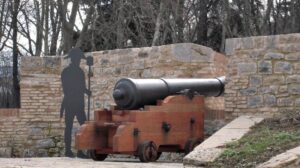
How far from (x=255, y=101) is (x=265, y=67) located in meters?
0.53

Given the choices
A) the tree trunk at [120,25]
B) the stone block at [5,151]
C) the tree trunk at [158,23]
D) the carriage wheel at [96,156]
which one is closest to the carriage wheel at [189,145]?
the carriage wheel at [96,156]

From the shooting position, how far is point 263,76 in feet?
32.0

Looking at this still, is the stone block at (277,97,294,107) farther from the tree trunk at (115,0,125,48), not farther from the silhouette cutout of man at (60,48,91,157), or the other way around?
the tree trunk at (115,0,125,48)

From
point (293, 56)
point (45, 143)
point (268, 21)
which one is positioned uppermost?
point (268, 21)

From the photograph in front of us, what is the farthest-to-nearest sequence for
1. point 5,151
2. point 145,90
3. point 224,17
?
point 224,17, point 5,151, point 145,90

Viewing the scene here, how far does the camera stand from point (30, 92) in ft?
43.7

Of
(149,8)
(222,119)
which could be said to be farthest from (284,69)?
(149,8)

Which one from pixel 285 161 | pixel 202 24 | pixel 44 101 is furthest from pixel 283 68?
pixel 202 24

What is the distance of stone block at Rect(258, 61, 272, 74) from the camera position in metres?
9.71

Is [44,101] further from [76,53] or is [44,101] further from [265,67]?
[265,67]

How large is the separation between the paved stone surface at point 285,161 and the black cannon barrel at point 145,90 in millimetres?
2960

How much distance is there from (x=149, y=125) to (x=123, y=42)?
550 inches

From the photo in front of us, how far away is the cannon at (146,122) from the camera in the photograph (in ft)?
29.0

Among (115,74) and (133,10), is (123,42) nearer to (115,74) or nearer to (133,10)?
(133,10)
